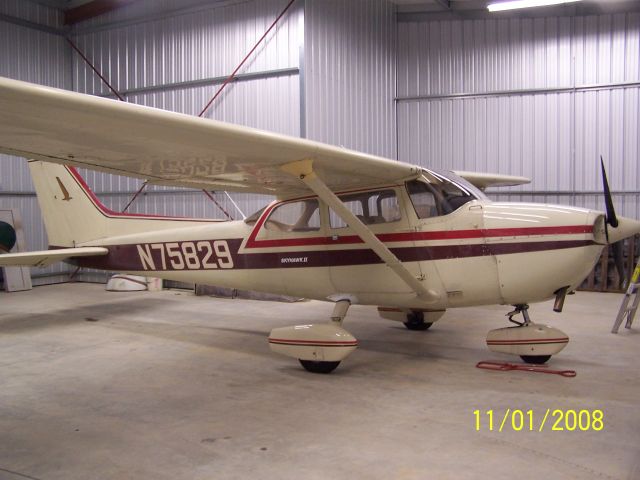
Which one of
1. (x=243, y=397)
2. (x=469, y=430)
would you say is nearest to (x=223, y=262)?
(x=243, y=397)

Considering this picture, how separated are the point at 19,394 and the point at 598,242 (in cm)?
550

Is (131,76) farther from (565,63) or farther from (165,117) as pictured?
(165,117)

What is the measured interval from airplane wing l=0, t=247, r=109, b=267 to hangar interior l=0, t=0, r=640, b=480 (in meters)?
1.04

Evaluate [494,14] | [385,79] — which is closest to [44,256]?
[385,79]

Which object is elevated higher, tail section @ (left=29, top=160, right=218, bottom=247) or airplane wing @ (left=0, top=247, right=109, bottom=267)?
tail section @ (left=29, top=160, right=218, bottom=247)

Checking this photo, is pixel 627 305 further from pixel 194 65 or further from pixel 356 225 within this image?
pixel 194 65

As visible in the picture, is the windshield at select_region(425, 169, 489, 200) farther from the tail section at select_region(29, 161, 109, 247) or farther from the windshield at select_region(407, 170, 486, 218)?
the tail section at select_region(29, 161, 109, 247)

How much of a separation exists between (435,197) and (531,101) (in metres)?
8.58

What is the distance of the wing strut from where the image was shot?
16.5 feet

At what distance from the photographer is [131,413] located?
4414 millimetres

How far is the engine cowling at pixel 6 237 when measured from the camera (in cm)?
1312

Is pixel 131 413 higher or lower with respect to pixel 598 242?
lower

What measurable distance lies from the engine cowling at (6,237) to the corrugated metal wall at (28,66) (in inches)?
36.6
